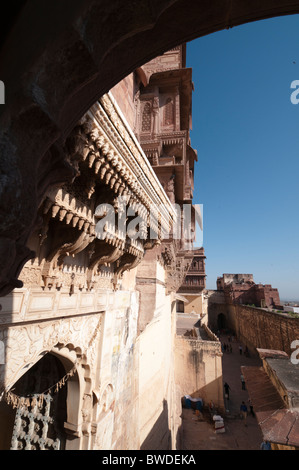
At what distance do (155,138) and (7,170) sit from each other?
23.8ft

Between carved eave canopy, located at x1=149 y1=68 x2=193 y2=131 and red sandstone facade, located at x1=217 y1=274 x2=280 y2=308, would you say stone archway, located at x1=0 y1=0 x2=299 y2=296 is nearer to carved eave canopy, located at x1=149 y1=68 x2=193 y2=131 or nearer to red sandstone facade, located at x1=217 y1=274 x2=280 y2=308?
carved eave canopy, located at x1=149 y1=68 x2=193 y2=131

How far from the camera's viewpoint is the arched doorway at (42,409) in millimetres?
4023

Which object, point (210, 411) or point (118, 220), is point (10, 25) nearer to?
point (118, 220)

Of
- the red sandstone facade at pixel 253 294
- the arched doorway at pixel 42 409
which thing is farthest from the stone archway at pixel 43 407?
the red sandstone facade at pixel 253 294

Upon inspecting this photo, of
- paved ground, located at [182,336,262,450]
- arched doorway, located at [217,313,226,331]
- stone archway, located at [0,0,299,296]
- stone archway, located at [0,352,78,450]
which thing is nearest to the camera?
stone archway, located at [0,0,299,296]

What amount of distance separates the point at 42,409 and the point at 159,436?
475 centimetres

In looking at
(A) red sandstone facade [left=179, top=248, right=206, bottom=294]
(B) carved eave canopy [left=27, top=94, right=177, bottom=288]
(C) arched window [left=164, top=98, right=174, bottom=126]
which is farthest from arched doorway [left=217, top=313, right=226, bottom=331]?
(B) carved eave canopy [left=27, top=94, right=177, bottom=288]

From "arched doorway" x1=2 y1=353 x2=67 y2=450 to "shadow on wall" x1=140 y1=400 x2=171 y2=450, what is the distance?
123 inches

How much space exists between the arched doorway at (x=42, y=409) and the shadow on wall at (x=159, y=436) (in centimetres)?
312

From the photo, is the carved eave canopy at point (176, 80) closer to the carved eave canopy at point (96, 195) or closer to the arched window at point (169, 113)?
the arched window at point (169, 113)

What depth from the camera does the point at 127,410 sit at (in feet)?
16.9

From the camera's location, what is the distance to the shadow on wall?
6324 millimetres

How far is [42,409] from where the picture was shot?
422 centimetres

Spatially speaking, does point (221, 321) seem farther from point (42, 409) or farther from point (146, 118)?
point (42, 409)
